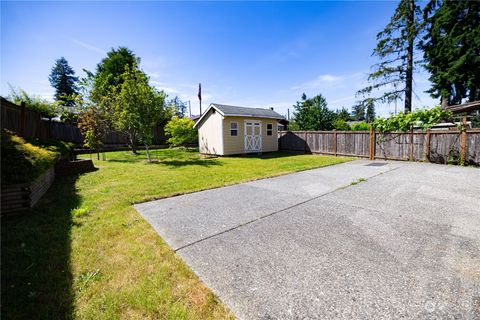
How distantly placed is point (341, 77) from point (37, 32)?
1845 centimetres

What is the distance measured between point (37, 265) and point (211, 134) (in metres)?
12.9

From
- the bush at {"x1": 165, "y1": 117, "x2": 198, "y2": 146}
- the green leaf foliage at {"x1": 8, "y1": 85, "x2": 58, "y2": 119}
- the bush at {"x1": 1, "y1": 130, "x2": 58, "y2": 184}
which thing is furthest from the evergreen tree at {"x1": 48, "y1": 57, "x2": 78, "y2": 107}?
the bush at {"x1": 1, "y1": 130, "x2": 58, "y2": 184}

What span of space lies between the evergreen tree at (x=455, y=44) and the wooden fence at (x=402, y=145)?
13.8 m

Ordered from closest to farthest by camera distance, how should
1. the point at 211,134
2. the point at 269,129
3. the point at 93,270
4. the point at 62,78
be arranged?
the point at 93,270, the point at 211,134, the point at 269,129, the point at 62,78

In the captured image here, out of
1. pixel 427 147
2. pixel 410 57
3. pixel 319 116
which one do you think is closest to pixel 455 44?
pixel 410 57

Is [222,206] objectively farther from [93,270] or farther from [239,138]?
[239,138]

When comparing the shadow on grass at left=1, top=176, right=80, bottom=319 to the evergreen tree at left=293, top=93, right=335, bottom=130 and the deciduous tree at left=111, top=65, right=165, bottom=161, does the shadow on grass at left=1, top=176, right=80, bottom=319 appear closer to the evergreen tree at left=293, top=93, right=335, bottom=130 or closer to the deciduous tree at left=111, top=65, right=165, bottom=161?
the deciduous tree at left=111, top=65, right=165, bottom=161

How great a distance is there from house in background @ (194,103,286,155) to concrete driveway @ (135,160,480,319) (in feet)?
29.8

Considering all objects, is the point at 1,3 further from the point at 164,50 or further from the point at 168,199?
the point at 164,50

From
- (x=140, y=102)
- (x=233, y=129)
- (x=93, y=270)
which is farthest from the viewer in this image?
(x=233, y=129)

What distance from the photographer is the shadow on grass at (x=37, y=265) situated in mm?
1811

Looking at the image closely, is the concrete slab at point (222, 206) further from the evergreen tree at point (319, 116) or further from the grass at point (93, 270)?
the evergreen tree at point (319, 116)

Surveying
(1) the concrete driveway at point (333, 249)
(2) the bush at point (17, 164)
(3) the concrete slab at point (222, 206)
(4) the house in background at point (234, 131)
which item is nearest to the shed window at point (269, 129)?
(4) the house in background at point (234, 131)

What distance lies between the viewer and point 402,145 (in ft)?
36.1
